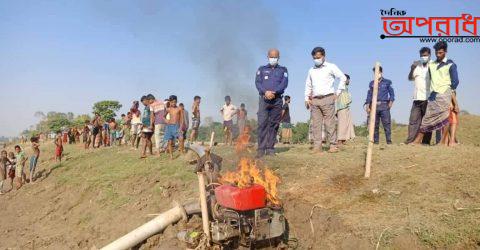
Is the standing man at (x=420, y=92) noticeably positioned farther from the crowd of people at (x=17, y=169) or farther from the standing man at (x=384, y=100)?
the crowd of people at (x=17, y=169)

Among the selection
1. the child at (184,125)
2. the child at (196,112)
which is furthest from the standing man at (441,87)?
the child at (196,112)

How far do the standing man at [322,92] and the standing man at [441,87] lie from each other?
2.16 m

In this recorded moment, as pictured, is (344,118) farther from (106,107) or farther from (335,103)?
(106,107)

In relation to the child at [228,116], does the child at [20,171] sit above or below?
below

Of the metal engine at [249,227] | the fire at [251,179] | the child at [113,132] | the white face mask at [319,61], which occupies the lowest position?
the metal engine at [249,227]

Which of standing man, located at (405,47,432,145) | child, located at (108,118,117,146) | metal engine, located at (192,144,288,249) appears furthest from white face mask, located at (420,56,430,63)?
child, located at (108,118,117,146)

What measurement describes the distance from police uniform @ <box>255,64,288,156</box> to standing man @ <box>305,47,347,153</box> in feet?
2.09

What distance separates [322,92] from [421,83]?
2.99m

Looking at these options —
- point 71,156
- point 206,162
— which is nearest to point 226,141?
point 71,156

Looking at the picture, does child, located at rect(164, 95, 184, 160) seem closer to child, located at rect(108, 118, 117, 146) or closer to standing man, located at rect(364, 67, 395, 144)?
standing man, located at rect(364, 67, 395, 144)

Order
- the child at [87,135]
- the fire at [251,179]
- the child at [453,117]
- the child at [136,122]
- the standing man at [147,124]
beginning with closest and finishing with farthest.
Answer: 1. the fire at [251,179]
2. the child at [453,117]
3. the standing man at [147,124]
4. the child at [136,122]
5. the child at [87,135]

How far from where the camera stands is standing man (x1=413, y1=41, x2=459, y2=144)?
891cm

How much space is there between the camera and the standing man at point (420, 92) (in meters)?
10.0

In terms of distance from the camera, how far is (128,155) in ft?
48.6
